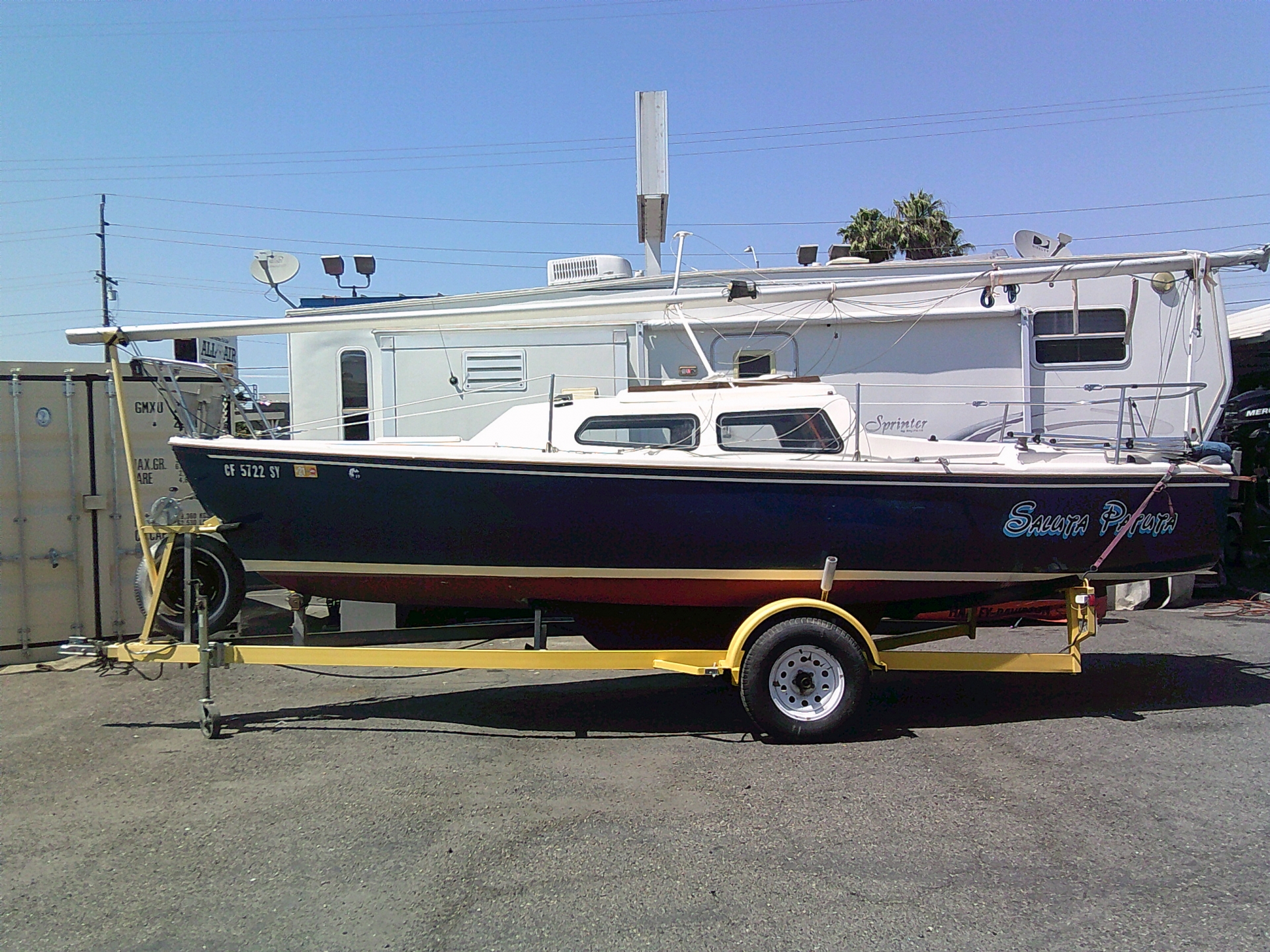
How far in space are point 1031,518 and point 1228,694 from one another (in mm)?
2174

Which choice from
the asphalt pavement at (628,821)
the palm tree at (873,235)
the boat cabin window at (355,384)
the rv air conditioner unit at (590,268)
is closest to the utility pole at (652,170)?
the rv air conditioner unit at (590,268)

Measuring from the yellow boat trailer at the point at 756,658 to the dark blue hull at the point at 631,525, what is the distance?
281mm

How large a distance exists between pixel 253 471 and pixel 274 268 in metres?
5.19

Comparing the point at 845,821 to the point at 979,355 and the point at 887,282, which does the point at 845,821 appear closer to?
the point at 887,282

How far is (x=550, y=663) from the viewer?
536 cm

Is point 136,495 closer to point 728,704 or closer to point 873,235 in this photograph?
point 728,704

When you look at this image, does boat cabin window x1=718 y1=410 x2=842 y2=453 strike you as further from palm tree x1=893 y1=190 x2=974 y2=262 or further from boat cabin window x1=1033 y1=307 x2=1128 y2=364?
palm tree x1=893 y1=190 x2=974 y2=262

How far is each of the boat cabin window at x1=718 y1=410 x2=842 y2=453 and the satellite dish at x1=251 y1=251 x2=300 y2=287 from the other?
6.09 metres

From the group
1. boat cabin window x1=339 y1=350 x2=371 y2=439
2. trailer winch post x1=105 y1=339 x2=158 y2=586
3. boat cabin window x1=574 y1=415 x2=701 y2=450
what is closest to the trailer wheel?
boat cabin window x1=574 y1=415 x2=701 y2=450

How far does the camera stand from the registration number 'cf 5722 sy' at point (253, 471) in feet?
17.7

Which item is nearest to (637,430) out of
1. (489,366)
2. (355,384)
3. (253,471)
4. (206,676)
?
(253,471)

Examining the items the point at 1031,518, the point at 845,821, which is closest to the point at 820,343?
the point at 1031,518

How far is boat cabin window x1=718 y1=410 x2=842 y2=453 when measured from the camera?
577 cm

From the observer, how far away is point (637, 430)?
596cm
